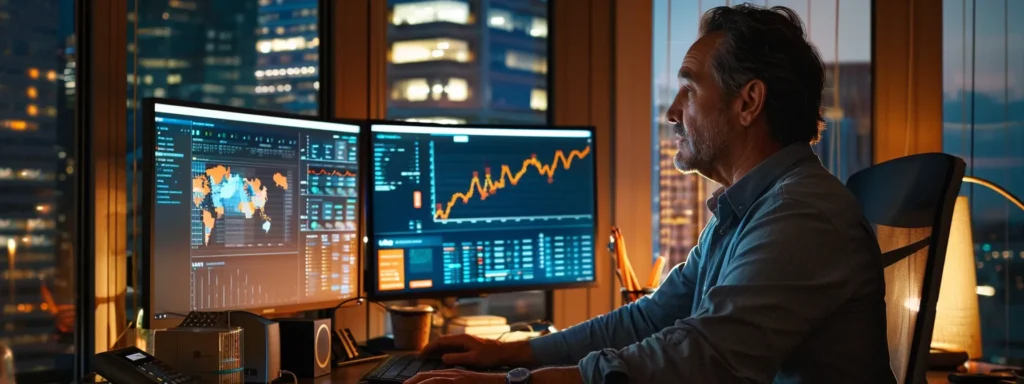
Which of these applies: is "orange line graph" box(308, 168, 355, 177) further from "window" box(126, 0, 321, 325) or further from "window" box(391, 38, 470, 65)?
"window" box(391, 38, 470, 65)

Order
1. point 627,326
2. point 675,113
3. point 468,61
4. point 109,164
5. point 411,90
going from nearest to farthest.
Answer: point 675,113 → point 627,326 → point 109,164 → point 411,90 → point 468,61

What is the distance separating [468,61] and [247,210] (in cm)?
111

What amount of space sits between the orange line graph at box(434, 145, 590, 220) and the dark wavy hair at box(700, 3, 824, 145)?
937 mm

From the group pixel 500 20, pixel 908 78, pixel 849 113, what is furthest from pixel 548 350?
pixel 908 78

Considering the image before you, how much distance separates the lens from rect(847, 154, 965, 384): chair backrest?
1.39 m

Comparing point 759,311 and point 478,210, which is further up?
point 478,210

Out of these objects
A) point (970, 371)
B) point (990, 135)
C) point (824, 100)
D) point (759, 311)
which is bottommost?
point (970, 371)

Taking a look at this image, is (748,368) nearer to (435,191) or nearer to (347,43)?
(435,191)

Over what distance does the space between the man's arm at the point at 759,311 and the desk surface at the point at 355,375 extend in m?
0.70

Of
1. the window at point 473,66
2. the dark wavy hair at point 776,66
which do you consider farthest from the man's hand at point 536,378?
the window at point 473,66

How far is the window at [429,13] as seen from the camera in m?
2.73

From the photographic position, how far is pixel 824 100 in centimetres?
284

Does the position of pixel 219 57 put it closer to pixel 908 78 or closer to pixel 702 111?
pixel 702 111

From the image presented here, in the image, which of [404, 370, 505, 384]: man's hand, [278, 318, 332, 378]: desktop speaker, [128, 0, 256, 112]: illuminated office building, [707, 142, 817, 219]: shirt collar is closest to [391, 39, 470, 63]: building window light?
[128, 0, 256, 112]: illuminated office building
